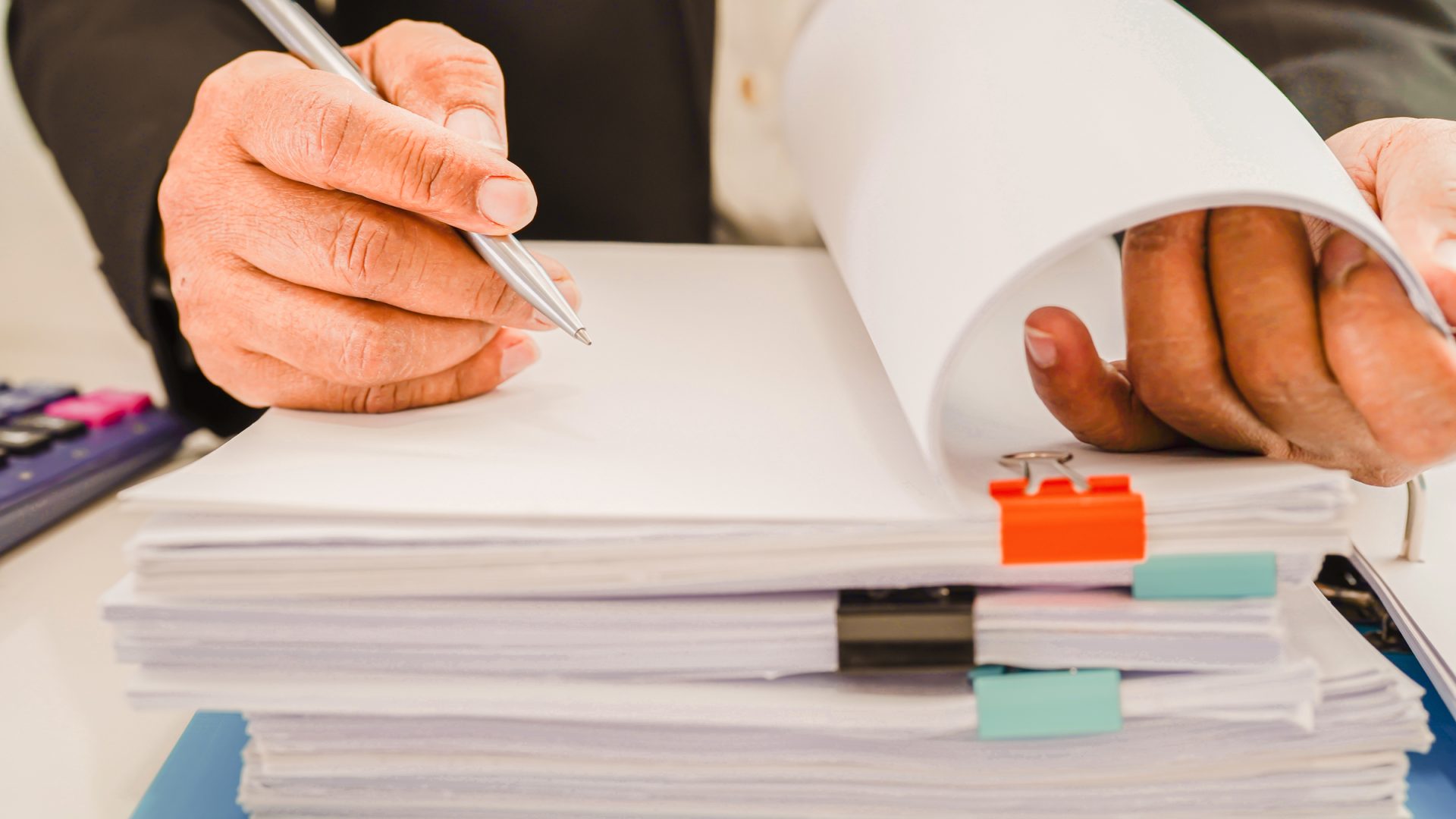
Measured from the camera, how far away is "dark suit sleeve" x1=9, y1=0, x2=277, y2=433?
617 mm

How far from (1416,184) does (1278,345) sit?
0.12 meters

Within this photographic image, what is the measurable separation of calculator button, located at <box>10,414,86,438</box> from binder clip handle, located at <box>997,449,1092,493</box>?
0.68 m

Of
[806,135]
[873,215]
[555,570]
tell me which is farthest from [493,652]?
[806,135]

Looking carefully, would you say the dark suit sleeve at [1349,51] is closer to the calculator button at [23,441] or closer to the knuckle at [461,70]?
the knuckle at [461,70]

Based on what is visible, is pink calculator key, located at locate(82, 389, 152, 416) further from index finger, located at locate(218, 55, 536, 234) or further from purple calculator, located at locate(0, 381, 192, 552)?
index finger, located at locate(218, 55, 536, 234)

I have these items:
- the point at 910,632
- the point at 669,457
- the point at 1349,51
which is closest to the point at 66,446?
the point at 669,457

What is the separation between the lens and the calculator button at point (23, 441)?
2.06ft

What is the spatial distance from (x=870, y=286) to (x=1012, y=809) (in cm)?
23

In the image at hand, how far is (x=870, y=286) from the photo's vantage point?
416 mm

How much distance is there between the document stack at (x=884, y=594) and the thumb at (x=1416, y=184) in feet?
0.18

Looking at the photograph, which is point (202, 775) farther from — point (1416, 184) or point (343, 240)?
point (1416, 184)

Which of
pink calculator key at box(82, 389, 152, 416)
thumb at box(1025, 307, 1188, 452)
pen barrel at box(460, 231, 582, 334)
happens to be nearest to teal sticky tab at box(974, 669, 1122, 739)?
thumb at box(1025, 307, 1188, 452)

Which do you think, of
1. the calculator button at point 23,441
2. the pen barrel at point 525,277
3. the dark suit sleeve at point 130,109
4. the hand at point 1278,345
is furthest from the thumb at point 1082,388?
the calculator button at point 23,441

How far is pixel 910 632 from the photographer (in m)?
0.32
